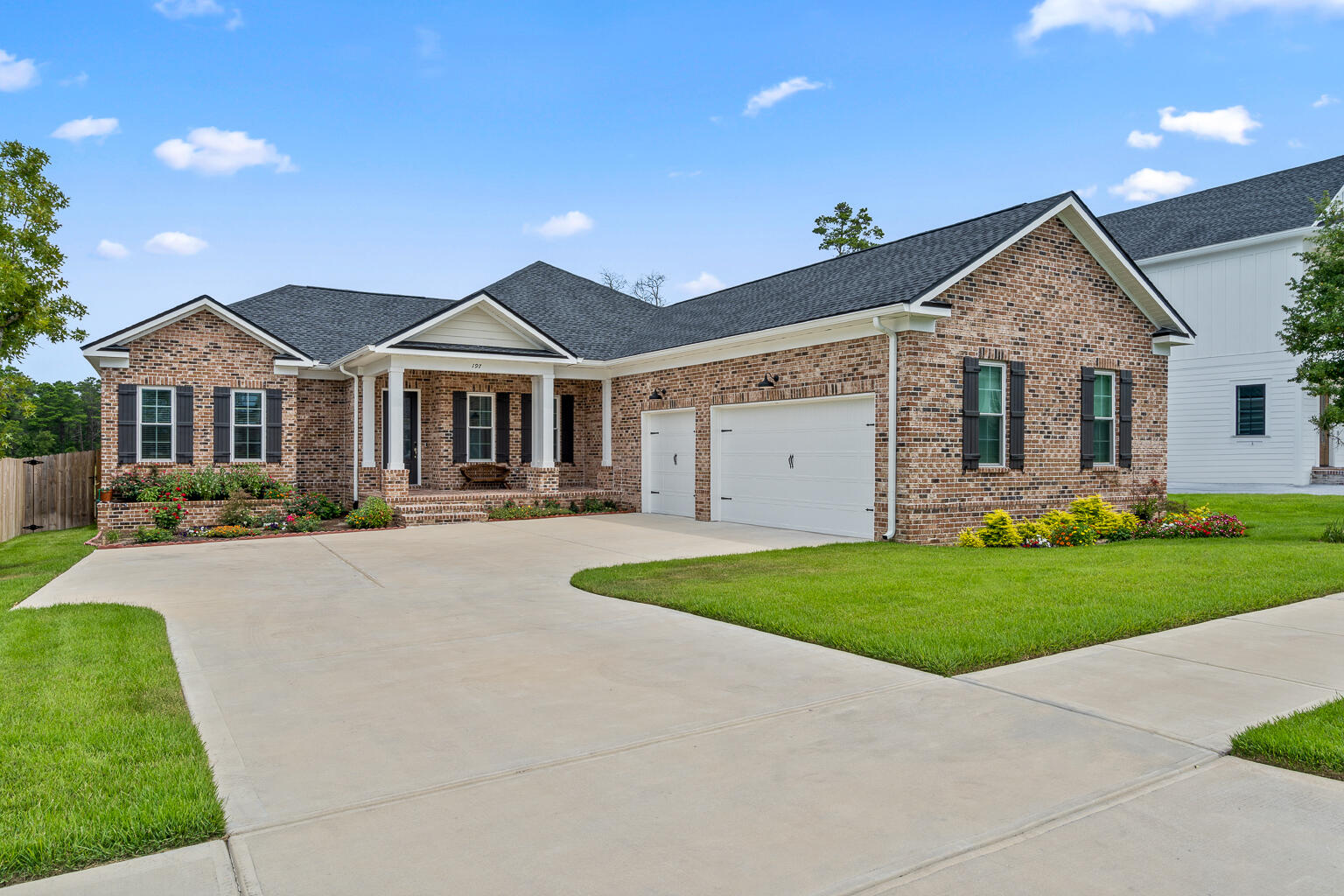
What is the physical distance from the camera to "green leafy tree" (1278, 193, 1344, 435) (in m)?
12.9

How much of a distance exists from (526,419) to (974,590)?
46.7 feet

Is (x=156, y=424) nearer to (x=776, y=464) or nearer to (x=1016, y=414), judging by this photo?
(x=776, y=464)

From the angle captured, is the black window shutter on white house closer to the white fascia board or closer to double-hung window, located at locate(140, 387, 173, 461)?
double-hung window, located at locate(140, 387, 173, 461)

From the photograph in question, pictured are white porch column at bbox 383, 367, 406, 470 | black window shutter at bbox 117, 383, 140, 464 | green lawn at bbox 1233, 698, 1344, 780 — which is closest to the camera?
green lawn at bbox 1233, 698, 1344, 780

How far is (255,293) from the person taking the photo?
23.5 meters

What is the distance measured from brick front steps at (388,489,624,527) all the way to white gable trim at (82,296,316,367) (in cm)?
416

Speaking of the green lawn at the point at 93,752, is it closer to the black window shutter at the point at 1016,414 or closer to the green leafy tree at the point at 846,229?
the black window shutter at the point at 1016,414

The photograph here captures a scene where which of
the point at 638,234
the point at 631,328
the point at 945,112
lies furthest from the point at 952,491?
the point at 638,234

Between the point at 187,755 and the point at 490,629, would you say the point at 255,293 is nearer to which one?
the point at 490,629

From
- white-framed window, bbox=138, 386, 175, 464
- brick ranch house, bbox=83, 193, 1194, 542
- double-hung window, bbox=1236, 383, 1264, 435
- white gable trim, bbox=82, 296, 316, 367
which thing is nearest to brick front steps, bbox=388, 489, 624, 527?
brick ranch house, bbox=83, 193, 1194, 542

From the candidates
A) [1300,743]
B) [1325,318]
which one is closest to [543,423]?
[1325,318]

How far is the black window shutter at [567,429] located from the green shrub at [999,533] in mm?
11347

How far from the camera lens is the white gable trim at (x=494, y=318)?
16898mm

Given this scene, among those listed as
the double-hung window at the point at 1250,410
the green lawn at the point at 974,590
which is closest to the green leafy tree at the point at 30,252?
the green lawn at the point at 974,590
